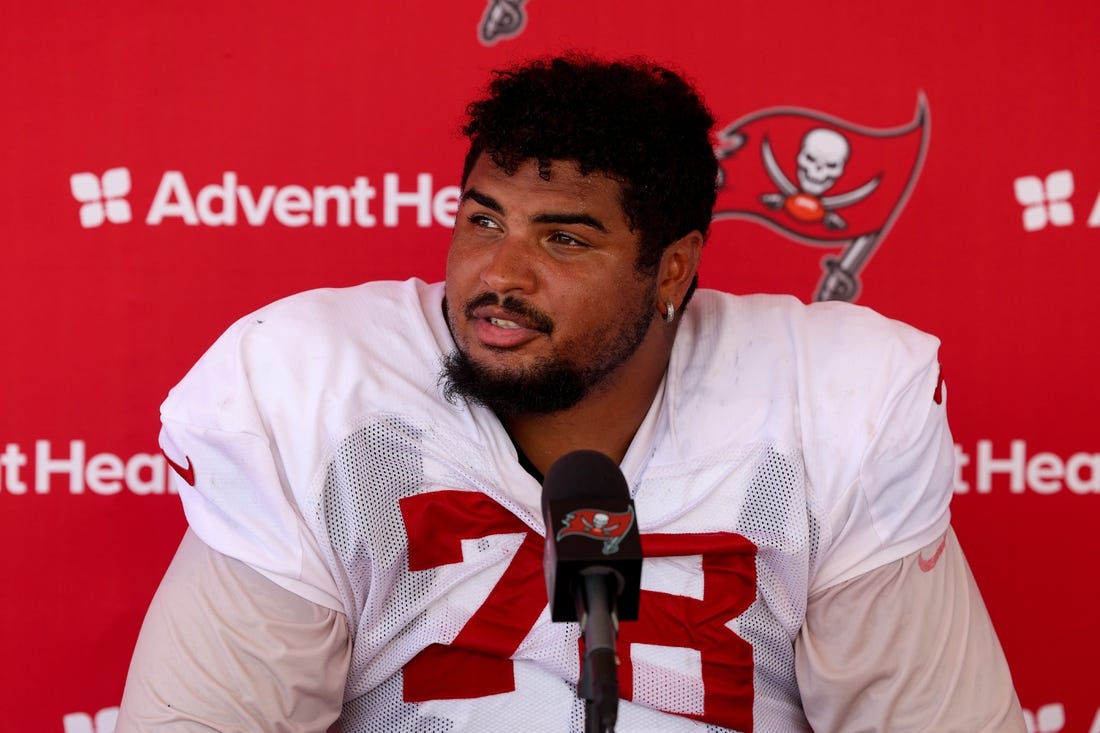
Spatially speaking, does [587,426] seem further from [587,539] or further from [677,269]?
[587,539]

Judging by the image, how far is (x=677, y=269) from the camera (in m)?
1.84

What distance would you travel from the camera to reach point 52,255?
2.08m

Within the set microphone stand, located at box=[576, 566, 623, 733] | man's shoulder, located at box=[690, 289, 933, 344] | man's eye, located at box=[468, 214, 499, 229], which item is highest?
man's eye, located at box=[468, 214, 499, 229]

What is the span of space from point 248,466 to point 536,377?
1.14ft

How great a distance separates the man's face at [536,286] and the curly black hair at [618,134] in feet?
0.07

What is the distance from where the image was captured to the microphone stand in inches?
37.3

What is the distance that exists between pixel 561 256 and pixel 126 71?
78cm

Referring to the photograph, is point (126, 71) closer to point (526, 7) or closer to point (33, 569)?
point (526, 7)

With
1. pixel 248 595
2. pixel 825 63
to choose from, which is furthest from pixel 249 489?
pixel 825 63

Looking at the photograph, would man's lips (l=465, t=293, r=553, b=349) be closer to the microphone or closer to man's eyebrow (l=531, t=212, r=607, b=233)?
man's eyebrow (l=531, t=212, r=607, b=233)

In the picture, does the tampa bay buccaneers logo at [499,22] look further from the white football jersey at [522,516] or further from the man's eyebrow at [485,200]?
the white football jersey at [522,516]

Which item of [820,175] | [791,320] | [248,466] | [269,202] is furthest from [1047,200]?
[248,466]

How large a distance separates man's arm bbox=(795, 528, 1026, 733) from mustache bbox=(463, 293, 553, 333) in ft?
1.48

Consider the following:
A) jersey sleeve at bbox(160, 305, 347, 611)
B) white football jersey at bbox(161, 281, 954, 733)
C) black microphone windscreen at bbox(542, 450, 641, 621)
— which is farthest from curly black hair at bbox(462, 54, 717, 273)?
black microphone windscreen at bbox(542, 450, 641, 621)
